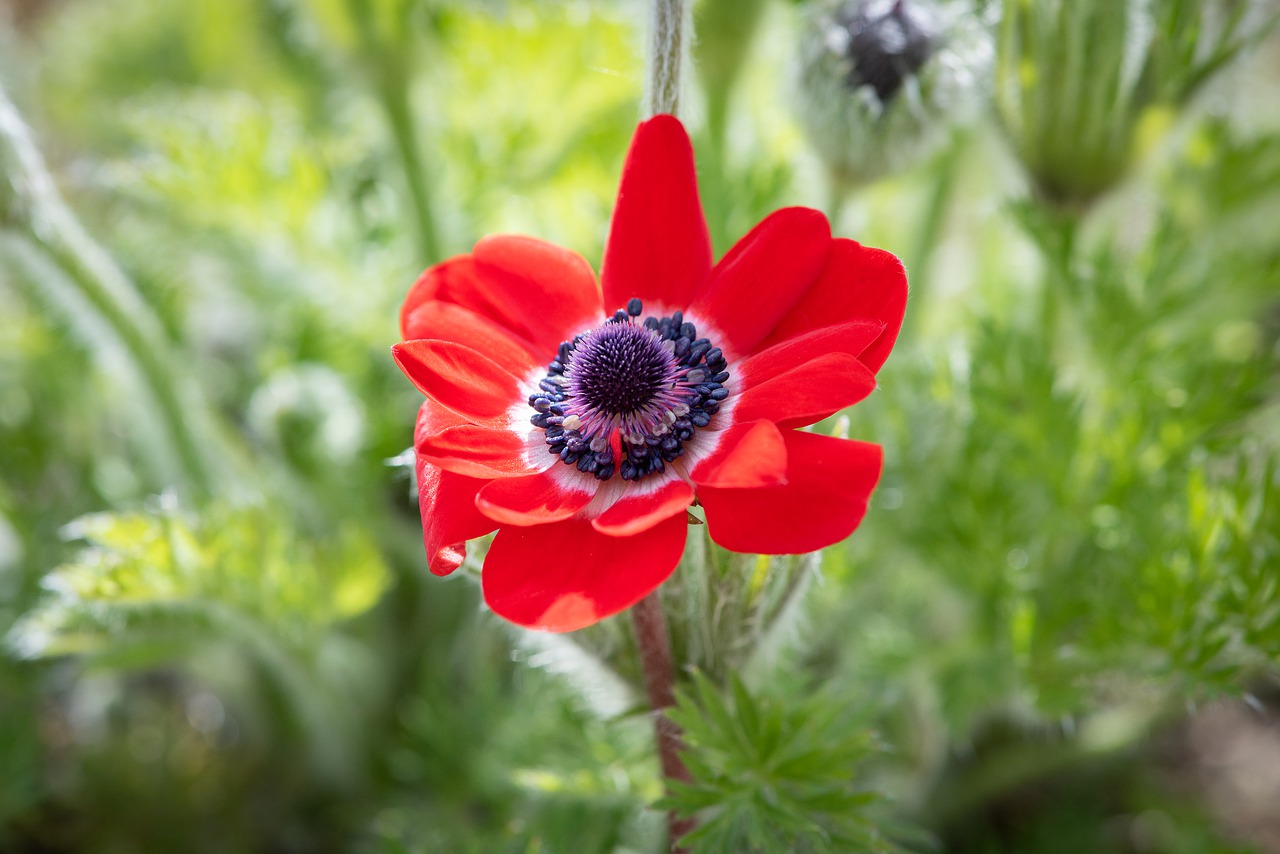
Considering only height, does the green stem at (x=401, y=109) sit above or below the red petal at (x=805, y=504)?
above

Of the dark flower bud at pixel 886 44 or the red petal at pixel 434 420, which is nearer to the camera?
the red petal at pixel 434 420

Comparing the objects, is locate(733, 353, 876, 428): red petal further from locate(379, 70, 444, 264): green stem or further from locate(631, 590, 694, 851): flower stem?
locate(379, 70, 444, 264): green stem

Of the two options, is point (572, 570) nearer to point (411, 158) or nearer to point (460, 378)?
point (460, 378)

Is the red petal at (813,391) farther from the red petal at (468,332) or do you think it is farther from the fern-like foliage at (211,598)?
the fern-like foliage at (211,598)

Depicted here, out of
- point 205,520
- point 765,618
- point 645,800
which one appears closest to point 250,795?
point 205,520

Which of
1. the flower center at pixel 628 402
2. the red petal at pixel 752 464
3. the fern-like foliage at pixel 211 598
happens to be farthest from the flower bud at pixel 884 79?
the fern-like foliage at pixel 211 598

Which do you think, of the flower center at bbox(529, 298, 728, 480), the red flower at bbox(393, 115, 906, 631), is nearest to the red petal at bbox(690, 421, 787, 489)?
the red flower at bbox(393, 115, 906, 631)

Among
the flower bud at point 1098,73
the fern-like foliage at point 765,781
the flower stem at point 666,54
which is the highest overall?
the flower bud at point 1098,73

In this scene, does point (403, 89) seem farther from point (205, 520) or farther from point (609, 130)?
point (205, 520)
